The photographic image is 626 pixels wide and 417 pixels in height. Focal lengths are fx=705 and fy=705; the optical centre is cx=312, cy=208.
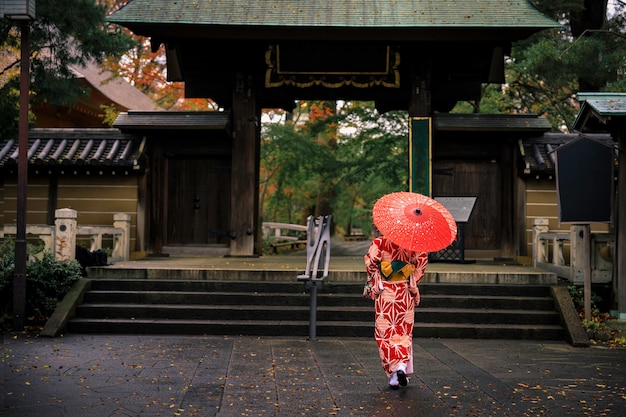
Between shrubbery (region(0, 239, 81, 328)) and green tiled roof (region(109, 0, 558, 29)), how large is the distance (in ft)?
15.6

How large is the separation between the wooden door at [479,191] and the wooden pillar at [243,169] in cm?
396

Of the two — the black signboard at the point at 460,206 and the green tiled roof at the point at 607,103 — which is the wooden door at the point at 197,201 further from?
the green tiled roof at the point at 607,103

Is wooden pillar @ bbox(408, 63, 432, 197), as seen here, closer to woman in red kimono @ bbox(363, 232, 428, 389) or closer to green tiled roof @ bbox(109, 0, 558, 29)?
green tiled roof @ bbox(109, 0, 558, 29)

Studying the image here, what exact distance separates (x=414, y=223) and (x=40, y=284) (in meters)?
6.42

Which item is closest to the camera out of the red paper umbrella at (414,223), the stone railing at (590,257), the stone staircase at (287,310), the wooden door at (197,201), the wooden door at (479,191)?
the red paper umbrella at (414,223)

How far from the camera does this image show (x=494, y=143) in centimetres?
1516

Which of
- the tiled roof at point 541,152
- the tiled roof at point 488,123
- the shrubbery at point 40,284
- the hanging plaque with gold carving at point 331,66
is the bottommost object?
the shrubbery at point 40,284

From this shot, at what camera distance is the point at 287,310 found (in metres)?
10.3

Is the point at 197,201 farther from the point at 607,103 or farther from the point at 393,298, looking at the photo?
the point at 393,298

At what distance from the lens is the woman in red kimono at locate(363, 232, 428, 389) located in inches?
264

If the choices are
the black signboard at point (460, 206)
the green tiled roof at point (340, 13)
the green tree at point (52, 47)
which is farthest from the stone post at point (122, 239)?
the black signboard at point (460, 206)

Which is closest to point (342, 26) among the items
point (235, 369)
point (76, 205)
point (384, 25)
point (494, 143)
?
point (384, 25)

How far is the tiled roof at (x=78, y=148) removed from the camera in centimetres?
1445

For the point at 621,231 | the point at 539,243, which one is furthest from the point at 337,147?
the point at 621,231
